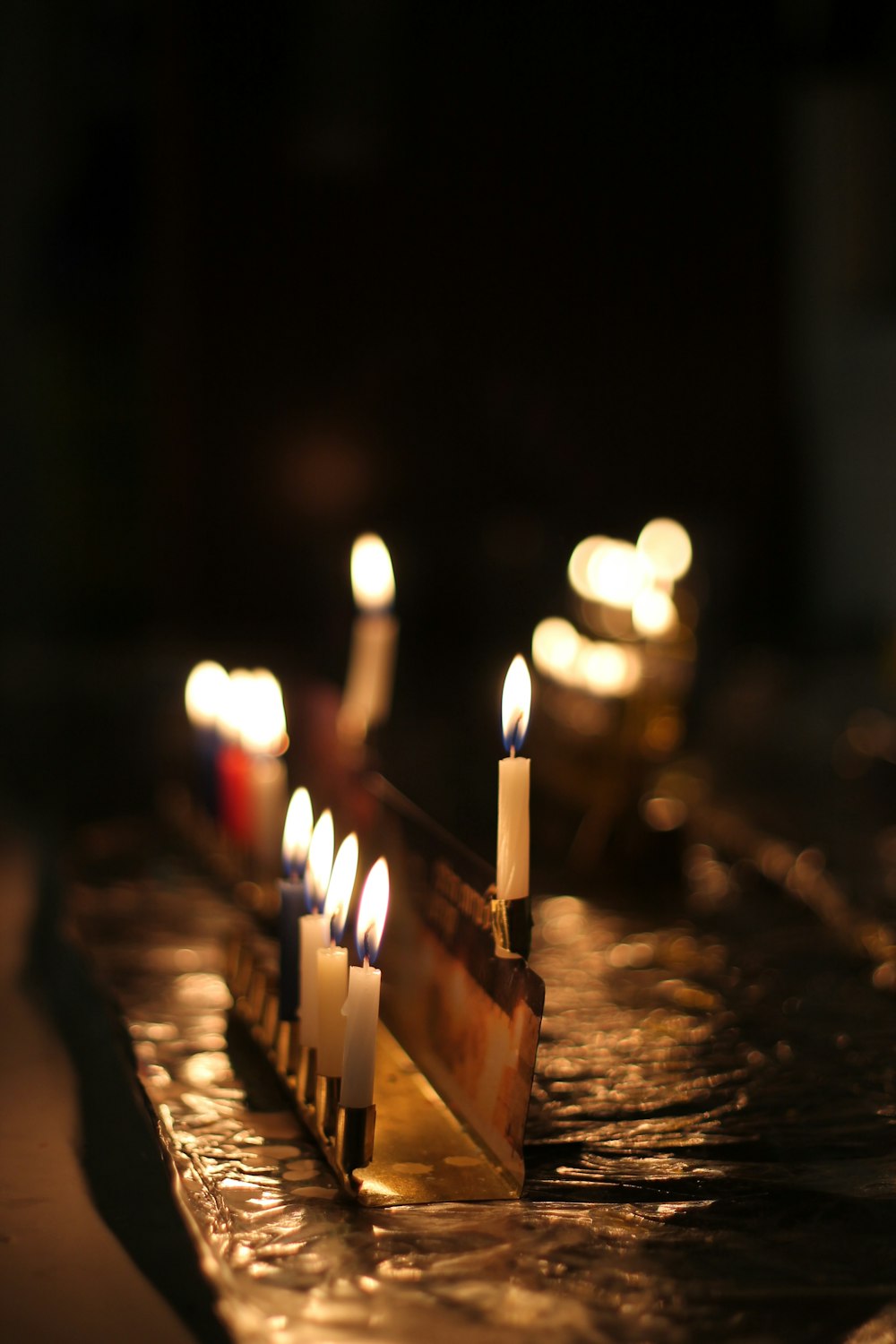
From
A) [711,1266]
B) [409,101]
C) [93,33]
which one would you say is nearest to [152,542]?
[409,101]

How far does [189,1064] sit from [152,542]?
12.2ft

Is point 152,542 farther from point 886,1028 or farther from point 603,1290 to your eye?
point 603,1290

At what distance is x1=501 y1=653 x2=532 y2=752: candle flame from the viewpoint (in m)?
1.38

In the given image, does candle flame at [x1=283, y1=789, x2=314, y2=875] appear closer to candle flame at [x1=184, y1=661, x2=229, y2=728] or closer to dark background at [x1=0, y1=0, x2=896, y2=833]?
candle flame at [x1=184, y1=661, x2=229, y2=728]

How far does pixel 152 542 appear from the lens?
504cm

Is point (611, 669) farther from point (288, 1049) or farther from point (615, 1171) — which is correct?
point (615, 1171)

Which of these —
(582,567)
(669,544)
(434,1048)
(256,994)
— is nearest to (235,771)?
(256,994)

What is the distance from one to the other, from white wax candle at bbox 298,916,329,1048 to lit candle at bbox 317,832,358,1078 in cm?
5

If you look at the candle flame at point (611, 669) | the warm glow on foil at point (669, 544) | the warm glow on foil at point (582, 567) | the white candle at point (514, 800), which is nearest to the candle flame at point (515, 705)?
the white candle at point (514, 800)

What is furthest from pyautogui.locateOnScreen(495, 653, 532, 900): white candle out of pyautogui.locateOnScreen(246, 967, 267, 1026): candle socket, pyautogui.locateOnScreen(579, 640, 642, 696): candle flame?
pyautogui.locateOnScreen(579, 640, 642, 696): candle flame

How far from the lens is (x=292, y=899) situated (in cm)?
146

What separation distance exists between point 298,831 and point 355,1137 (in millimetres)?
397

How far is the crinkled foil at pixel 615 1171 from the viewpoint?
998 mm

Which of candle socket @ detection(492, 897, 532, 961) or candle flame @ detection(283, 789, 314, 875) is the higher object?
candle flame @ detection(283, 789, 314, 875)
